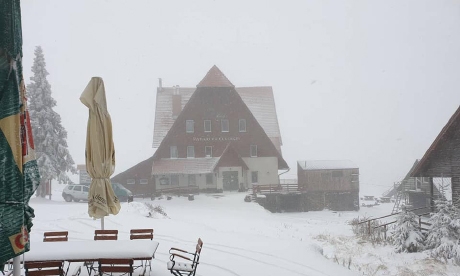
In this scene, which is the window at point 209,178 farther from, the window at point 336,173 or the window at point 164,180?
the window at point 336,173

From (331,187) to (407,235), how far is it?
68.4ft

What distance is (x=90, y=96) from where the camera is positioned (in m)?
8.36

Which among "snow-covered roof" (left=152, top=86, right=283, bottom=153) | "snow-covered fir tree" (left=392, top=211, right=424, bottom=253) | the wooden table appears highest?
"snow-covered roof" (left=152, top=86, right=283, bottom=153)

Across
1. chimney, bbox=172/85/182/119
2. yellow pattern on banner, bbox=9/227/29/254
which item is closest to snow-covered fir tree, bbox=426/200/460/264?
yellow pattern on banner, bbox=9/227/29/254

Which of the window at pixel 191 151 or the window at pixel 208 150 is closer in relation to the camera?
the window at pixel 191 151

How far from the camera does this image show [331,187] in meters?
33.7

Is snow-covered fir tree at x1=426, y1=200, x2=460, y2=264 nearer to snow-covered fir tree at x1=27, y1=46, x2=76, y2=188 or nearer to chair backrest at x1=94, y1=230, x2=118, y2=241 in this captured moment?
chair backrest at x1=94, y1=230, x2=118, y2=241

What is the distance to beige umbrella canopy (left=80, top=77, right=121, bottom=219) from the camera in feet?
27.1

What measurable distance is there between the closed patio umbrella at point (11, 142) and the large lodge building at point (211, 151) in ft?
98.9

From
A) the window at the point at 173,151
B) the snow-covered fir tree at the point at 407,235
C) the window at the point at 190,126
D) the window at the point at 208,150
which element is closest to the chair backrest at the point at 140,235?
the snow-covered fir tree at the point at 407,235

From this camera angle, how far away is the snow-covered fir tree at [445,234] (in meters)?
11.7

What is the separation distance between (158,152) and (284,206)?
12.9 meters

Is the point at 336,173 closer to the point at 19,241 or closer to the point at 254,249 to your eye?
the point at 254,249

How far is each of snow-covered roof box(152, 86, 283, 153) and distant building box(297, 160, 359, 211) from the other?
6.67 meters
